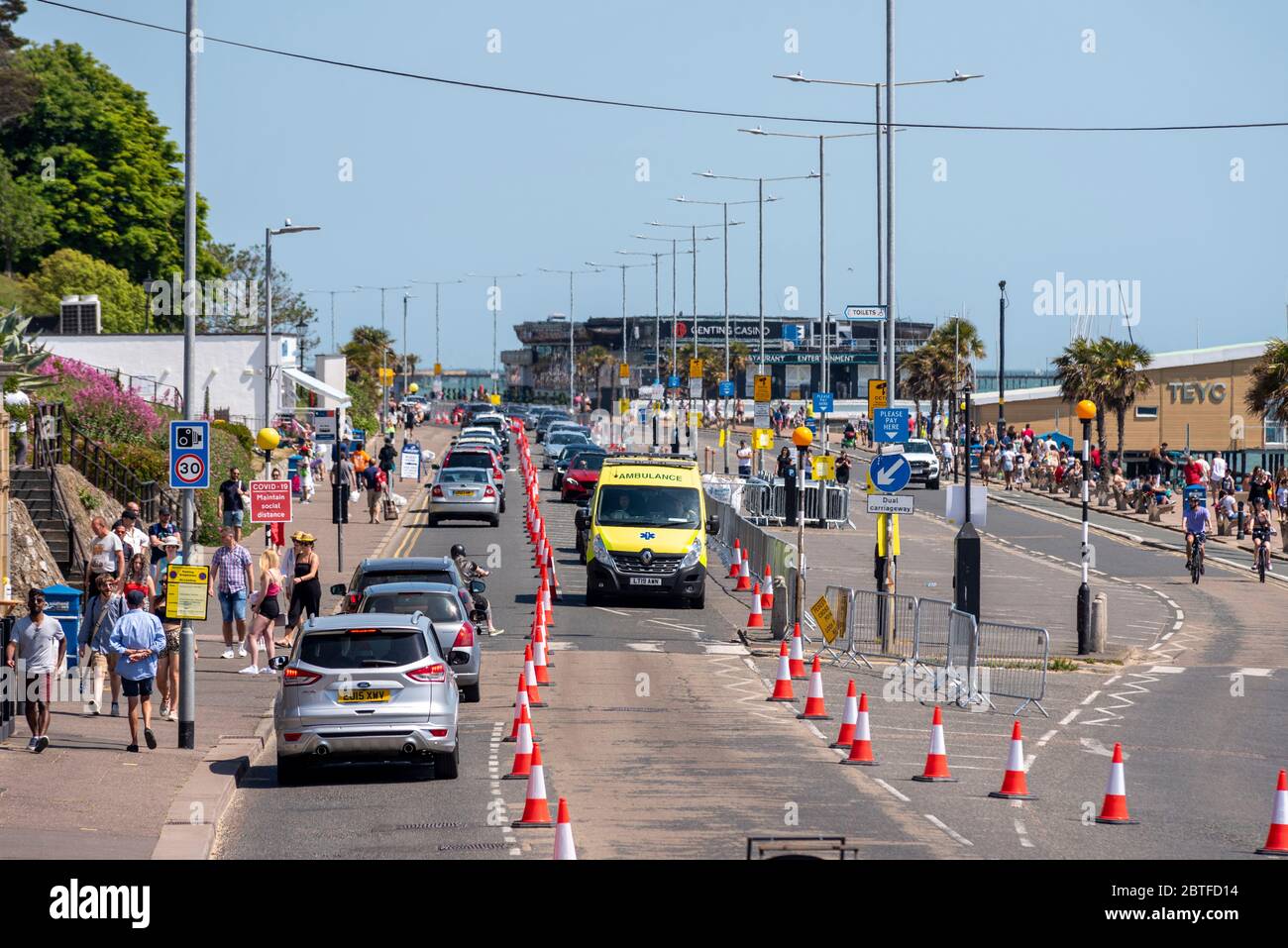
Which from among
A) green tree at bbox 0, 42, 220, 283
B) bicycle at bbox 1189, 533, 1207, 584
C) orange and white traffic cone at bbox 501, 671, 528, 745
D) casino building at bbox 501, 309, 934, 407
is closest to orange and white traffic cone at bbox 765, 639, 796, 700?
orange and white traffic cone at bbox 501, 671, 528, 745

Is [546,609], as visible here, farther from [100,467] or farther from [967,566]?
[100,467]

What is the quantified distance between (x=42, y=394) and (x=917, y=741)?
2496cm

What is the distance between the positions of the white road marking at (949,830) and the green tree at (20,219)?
6807cm

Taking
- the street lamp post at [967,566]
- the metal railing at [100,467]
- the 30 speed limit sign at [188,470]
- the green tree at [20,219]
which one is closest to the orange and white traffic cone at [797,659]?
the street lamp post at [967,566]

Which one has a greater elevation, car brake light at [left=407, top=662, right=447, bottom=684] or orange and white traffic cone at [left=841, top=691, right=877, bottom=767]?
car brake light at [left=407, top=662, right=447, bottom=684]

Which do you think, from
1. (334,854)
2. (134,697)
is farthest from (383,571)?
(334,854)

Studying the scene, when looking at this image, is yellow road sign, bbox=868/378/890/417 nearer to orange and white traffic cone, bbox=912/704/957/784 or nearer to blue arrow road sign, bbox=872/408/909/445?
blue arrow road sign, bbox=872/408/909/445

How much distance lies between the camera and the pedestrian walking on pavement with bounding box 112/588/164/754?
18.4 meters

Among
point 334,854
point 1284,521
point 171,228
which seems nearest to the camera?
point 334,854

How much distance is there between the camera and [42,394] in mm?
38906

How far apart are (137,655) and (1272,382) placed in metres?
41.2

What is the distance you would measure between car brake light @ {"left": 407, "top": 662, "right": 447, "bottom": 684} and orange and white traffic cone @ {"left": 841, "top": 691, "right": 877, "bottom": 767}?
4252 mm

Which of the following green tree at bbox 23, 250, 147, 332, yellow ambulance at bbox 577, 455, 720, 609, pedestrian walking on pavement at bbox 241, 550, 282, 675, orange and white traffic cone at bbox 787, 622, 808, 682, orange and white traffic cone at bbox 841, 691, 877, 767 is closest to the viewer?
orange and white traffic cone at bbox 841, 691, 877, 767
